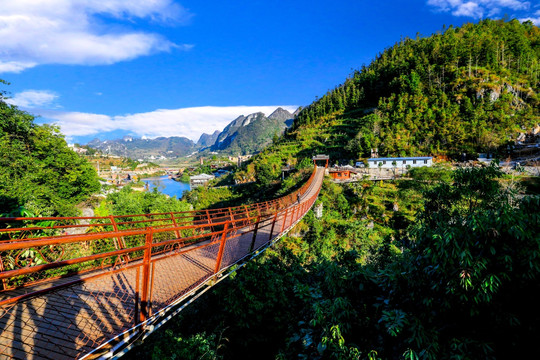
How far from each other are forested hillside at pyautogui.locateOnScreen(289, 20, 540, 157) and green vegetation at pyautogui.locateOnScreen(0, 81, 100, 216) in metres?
28.7

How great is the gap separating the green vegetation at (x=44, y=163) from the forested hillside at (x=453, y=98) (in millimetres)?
28652

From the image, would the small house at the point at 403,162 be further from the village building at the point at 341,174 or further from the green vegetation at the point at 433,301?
the green vegetation at the point at 433,301

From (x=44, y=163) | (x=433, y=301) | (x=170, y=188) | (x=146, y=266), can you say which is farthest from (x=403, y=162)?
(x=170, y=188)

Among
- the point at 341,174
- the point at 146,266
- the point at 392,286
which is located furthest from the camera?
the point at 341,174

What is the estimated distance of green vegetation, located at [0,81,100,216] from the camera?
10375 millimetres

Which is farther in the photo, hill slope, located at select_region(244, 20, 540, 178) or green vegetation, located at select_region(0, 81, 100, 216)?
hill slope, located at select_region(244, 20, 540, 178)

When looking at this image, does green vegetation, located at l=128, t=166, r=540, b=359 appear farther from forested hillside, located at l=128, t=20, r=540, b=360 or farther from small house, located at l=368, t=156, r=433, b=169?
small house, located at l=368, t=156, r=433, b=169

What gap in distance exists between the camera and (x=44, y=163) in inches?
490

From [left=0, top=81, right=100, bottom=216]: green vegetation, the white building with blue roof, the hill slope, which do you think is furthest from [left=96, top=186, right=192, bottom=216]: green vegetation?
the white building with blue roof

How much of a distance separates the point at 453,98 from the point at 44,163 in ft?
147

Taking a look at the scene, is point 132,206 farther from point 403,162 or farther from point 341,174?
point 403,162

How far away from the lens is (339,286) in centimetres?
328

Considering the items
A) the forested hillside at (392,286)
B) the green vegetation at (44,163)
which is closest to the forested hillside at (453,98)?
the forested hillside at (392,286)

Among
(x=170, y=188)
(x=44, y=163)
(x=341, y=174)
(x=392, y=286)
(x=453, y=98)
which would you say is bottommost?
(x=170, y=188)
